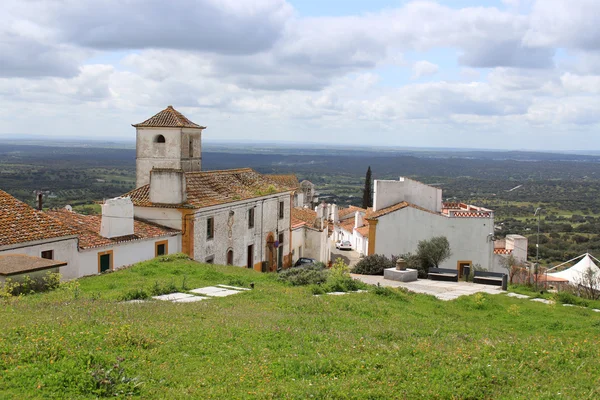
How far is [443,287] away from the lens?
2064cm

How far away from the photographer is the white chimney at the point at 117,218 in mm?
23745

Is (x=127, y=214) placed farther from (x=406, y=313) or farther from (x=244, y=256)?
(x=406, y=313)

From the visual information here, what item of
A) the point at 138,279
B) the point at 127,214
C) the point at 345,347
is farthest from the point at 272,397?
the point at 127,214

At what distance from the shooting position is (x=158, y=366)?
8031 mm

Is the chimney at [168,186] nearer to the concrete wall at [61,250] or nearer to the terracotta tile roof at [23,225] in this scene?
the terracotta tile roof at [23,225]

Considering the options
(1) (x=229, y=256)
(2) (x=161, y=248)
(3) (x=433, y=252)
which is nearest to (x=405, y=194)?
(3) (x=433, y=252)

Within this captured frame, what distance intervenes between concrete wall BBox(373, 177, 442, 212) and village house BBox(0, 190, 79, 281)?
16.7 meters

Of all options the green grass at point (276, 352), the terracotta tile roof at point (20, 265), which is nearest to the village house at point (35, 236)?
the terracotta tile roof at point (20, 265)

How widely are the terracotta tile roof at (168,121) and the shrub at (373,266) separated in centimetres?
1245

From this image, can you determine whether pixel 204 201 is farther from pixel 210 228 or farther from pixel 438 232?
pixel 438 232

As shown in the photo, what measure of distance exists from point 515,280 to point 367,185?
3665 centimetres

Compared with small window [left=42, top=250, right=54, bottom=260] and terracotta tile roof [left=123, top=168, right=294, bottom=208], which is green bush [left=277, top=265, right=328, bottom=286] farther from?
terracotta tile roof [left=123, top=168, right=294, bottom=208]

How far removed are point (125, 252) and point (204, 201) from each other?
5.18 metres

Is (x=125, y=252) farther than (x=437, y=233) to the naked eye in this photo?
No
